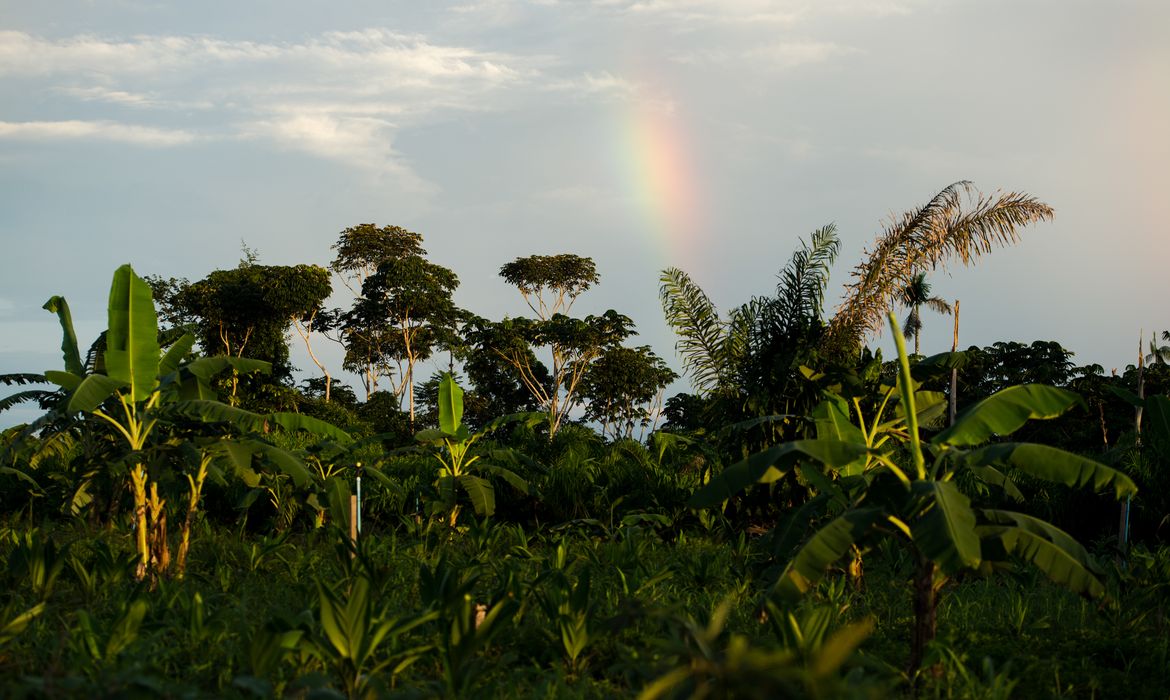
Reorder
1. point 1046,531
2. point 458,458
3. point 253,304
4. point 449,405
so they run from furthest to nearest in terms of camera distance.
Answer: point 253,304 < point 458,458 < point 449,405 < point 1046,531

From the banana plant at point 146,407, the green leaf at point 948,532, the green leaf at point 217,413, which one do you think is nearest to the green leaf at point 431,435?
the banana plant at point 146,407

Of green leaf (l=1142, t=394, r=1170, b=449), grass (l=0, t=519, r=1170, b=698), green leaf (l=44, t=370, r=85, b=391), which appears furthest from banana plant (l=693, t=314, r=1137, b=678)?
green leaf (l=44, t=370, r=85, b=391)

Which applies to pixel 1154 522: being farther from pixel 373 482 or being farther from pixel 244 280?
pixel 244 280

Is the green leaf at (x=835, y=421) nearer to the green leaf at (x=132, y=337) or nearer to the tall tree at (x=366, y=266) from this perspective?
the green leaf at (x=132, y=337)

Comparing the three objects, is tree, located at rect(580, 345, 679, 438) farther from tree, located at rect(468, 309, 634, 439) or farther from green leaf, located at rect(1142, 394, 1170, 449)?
green leaf, located at rect(1142, 394, 1170, 449)

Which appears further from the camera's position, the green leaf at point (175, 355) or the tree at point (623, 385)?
the tree at point (623, 385)

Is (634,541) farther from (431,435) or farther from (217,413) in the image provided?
(217,413)

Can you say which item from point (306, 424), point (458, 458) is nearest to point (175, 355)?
point (306, 424)

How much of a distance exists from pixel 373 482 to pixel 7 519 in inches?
217

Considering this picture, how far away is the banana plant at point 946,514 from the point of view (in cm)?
564

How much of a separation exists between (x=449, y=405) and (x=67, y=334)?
481 centimetres

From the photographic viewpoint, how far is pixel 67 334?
10.3m

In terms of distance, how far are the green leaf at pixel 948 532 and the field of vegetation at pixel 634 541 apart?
17 millimetres

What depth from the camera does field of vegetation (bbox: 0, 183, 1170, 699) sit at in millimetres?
5562
